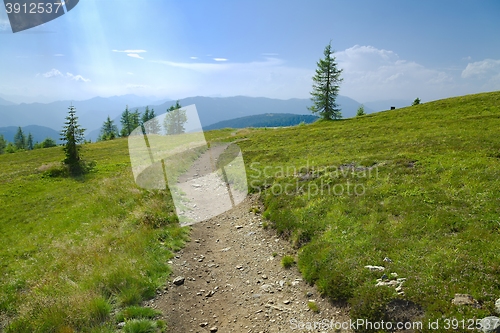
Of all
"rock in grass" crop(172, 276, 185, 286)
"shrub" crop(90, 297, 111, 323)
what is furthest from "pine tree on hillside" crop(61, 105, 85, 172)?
"shrub" crop(90, 297, 111, 323)

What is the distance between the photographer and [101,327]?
7.00m

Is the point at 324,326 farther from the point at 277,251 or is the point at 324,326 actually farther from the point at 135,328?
the point at 135,328

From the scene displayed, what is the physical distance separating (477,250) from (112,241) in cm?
1394

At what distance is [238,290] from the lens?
942cm

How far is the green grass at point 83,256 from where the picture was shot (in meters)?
7.60

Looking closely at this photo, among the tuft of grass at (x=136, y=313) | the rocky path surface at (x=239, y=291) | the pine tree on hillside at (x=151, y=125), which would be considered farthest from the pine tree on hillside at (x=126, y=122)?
the tuft of grass at (x=136, y=313)

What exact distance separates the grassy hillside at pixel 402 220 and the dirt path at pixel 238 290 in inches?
29.2

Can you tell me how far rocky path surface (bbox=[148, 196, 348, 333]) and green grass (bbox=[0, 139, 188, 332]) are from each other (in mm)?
948

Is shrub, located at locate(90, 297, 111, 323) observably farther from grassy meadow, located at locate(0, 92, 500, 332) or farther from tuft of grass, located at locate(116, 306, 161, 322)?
tuft of grass, located at locate(116, 306, 161, 322)

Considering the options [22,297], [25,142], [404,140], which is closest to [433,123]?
[404,140]

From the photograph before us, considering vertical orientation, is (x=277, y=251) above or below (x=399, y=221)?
below

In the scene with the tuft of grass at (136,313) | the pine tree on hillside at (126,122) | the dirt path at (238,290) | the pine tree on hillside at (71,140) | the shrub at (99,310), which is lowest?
the dirt path at (238,290)

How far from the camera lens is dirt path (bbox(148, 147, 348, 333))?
7758 mm

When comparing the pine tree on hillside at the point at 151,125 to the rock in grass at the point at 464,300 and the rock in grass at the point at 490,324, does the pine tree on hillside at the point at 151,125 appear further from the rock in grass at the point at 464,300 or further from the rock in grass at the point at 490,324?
the rock in grass at the point at 490,324
